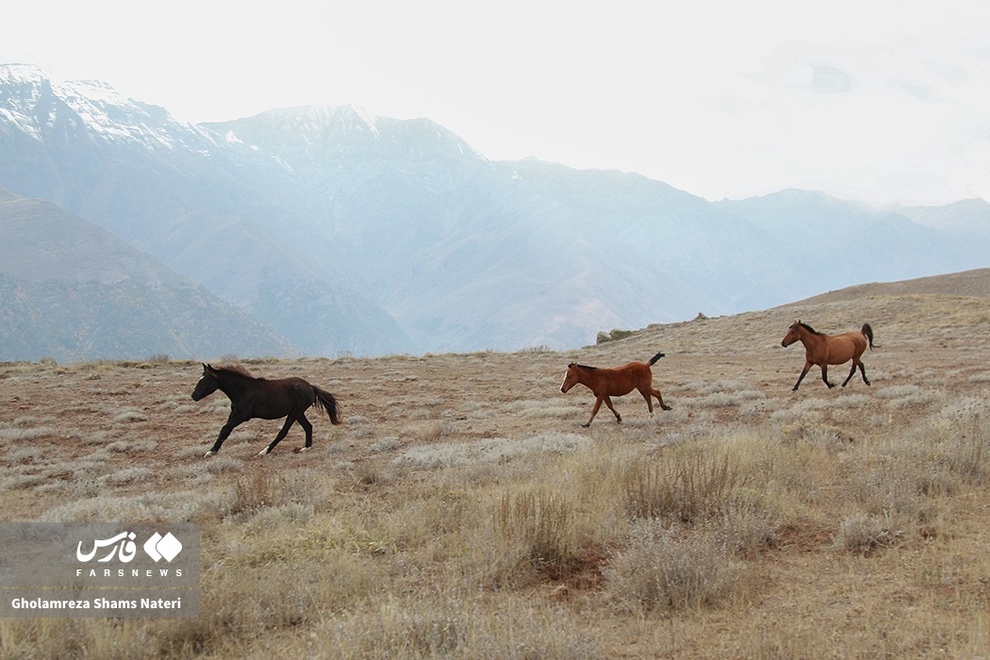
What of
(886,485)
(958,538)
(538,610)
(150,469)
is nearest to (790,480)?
(886,485)

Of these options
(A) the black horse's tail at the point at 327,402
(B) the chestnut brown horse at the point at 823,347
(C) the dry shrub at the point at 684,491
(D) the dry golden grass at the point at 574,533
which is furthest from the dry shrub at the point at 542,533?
(B) the chestnut brown horse at the point at 823,347

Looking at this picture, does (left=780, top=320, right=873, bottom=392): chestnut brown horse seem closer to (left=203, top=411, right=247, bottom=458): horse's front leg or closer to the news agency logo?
(left=203, top=411, right=247, bottom=458): horse's front leg

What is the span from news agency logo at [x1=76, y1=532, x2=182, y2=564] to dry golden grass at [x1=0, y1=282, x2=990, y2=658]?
343 millimetres

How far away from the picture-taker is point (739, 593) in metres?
4.47

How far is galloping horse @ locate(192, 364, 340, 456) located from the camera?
1230 cm

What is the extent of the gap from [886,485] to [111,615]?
7.29 meters

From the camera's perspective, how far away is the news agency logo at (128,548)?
5781 mm

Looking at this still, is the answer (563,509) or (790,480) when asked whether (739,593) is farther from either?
(790,480)

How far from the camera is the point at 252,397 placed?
1241cm

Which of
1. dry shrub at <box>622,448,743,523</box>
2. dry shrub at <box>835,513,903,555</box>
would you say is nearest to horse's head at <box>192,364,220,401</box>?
dry shrub at <box>622,448,743,523</box>

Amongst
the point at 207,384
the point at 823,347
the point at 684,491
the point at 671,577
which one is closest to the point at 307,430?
the point at 207,384

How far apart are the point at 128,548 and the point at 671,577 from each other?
533 centimetres

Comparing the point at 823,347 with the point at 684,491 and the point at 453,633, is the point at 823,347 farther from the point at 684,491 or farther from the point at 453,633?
the point at 453,633

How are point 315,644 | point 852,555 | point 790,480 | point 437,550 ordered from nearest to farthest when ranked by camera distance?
point 315,644 → point 852,555 → point 437,550 → point 790,480
